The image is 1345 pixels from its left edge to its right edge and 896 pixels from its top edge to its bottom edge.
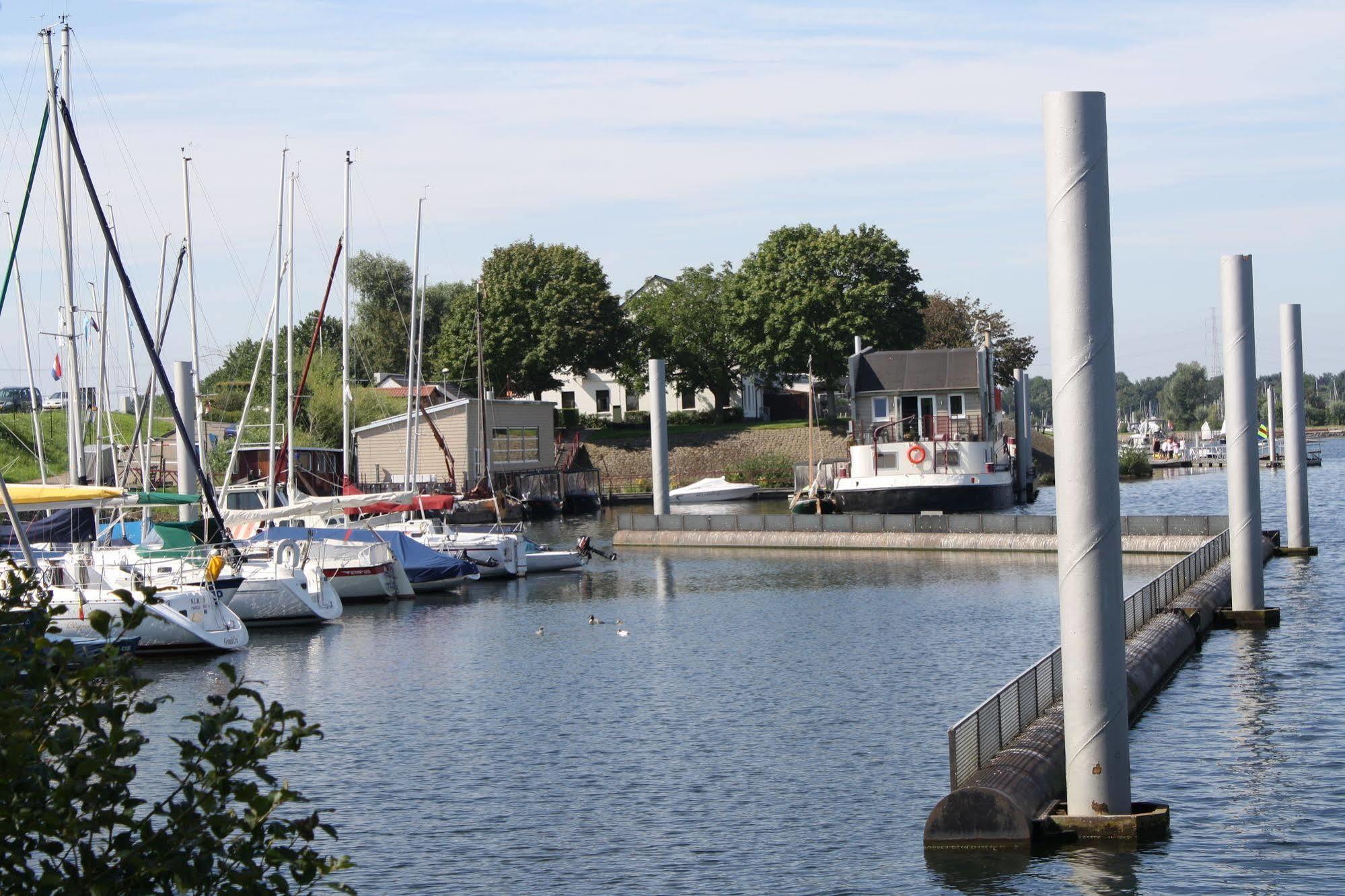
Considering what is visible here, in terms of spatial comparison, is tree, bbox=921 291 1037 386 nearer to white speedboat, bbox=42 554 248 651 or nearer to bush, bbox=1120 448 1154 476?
bush, bbox=1120 448 1154 476

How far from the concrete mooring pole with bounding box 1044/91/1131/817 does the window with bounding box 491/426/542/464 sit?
76263mm

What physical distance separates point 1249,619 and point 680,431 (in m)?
78.8

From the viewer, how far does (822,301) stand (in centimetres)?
10475

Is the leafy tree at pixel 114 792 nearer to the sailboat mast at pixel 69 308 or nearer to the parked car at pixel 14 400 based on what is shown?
the sailboat mast at pixel 69 308

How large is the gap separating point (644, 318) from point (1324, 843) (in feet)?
332

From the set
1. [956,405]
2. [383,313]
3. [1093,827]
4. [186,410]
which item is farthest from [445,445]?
[1093,827]

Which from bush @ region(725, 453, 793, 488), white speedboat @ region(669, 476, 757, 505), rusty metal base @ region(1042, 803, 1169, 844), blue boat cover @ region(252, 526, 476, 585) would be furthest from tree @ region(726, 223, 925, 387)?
rusty metal base @ region(1042, 803, 1169, 844)

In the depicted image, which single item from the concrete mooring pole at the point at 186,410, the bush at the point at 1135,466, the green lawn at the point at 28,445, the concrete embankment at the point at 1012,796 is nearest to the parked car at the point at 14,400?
the green lawn at the point at 28,445

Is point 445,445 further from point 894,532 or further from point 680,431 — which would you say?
point 894,532

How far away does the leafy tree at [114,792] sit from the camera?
6594 millimetres

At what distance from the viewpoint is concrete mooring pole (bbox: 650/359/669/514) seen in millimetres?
58906

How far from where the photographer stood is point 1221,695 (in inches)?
957

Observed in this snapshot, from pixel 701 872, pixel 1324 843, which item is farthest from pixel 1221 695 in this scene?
pixel 701 872

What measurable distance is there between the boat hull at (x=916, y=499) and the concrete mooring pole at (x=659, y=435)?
318 inches
